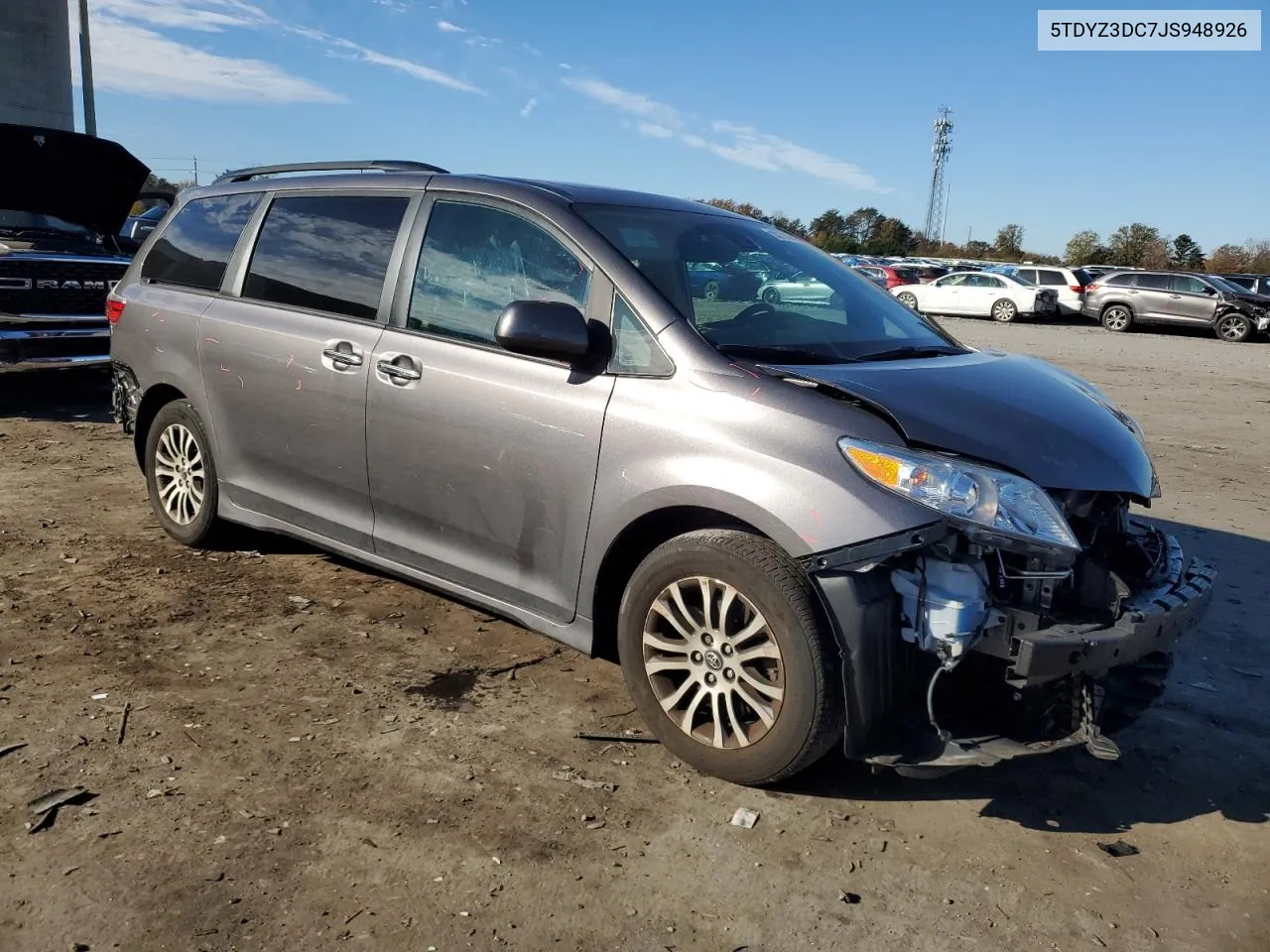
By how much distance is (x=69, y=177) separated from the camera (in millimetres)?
9766

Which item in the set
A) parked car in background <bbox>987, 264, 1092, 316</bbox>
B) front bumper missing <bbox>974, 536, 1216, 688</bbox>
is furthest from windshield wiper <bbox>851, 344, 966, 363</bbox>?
parked car in background <bbox>987, 264, 1092, 316</bbox>

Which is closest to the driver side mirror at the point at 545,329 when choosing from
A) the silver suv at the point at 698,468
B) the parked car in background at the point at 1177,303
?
the silver suv at the point at 698,468

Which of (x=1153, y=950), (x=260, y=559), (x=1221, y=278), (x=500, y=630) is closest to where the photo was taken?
(x=1153, y=950)

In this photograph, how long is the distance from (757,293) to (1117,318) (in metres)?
27.7

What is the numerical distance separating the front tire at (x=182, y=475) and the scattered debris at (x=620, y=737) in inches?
96.2

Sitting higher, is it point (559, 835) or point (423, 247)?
point (423, 247)

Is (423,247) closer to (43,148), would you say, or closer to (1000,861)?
(1000,861)

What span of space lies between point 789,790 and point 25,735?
2.46 metres

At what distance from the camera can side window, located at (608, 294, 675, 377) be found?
3.45m

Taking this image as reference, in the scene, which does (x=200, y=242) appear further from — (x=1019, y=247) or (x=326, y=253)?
(x=1019, y=247)

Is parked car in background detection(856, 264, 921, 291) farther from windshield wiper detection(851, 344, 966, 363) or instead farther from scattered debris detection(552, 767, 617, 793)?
scattered debris detection(552, 767, 617, 793)

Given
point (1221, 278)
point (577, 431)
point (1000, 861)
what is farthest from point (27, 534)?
point (1221, 278)

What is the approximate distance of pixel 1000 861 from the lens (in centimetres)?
301

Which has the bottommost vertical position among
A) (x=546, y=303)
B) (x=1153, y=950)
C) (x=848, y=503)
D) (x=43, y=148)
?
(x=1153, y=950)
